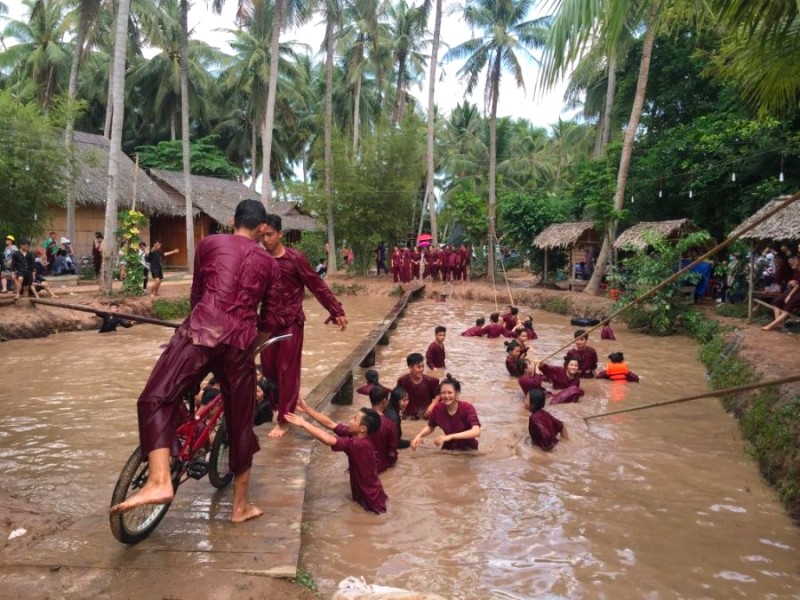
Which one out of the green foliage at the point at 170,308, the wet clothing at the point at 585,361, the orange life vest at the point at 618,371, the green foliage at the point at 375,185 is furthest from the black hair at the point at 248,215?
the green foliage at the point at 375,185

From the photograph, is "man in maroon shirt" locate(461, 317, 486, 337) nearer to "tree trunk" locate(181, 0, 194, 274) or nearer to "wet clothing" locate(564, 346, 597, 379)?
"wet clothing" locate(564, 346, 597, 379)

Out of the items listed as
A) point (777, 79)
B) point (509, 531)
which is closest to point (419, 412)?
point (509, 531)

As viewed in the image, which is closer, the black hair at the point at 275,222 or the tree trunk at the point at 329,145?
the black hair at the point at 275,222

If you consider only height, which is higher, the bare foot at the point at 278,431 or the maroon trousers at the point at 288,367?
the maroon trousers at the point at 288,367

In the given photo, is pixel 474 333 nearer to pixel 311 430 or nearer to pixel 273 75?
pixel 311 430

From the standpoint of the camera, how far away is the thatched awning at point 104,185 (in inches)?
856

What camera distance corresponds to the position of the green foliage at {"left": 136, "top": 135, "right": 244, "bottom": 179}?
32062 millimetres

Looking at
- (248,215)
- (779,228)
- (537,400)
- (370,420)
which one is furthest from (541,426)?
(779,228)

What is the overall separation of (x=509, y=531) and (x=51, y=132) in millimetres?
16264

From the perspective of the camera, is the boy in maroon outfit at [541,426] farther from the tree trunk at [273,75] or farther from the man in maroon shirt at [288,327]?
the tree trunk at [273,75]

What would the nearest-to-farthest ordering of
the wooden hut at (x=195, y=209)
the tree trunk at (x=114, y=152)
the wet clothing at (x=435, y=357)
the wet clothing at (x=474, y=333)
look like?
the wet clothing at (x=435, y=357), the wet clothing at (x=474, y=333), the tree trunk at (x=114, y=152), the wooden hut at (x=195, y=209)

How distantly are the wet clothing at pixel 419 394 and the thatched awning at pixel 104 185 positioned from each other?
17.5 metres

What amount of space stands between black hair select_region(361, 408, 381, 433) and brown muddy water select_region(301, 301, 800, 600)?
23.5 inches

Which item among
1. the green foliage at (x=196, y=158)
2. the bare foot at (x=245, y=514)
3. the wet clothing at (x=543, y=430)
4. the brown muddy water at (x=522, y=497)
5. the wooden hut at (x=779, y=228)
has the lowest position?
the brown muddy water at (x=522, y=497)
